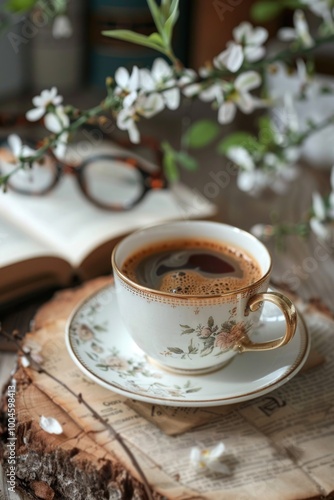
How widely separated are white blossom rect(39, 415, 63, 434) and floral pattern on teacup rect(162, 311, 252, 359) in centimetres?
13

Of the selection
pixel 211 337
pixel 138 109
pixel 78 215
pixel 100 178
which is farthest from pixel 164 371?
pixel 100 178

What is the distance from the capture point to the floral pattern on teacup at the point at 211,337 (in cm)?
69

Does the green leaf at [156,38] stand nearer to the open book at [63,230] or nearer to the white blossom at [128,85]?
the white blossom at [128,85]

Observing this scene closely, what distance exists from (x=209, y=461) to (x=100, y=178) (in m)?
0.76

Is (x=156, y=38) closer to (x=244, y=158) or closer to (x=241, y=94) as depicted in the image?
(x=241, y=94)

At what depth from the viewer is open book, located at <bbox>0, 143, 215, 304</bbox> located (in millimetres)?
1012

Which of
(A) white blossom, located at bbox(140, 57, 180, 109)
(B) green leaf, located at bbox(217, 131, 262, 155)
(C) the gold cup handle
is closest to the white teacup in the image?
(C) the gold cup handle

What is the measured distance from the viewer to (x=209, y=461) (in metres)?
0.64

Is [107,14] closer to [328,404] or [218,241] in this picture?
[218,241]

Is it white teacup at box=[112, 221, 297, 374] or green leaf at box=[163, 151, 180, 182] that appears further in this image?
green leaf at box=[163, 151, 180, 182]

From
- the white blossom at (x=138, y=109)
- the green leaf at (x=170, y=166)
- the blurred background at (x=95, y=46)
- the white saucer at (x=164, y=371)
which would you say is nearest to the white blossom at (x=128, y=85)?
the white blossom at (x=138, y=109)

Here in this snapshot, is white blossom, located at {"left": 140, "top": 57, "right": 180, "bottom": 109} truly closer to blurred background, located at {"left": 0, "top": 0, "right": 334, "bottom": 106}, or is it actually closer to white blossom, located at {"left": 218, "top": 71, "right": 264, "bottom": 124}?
white blossom, located at {"left": 218, "top": 71, "right": 264, "bottom": 124}

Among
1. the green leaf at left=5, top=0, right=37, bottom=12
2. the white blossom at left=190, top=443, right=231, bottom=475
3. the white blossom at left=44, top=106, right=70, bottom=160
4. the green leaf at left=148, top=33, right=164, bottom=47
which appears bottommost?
the white blossom at left=190, top=443, right=231, bottom=475

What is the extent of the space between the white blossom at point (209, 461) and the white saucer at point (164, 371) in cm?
5
